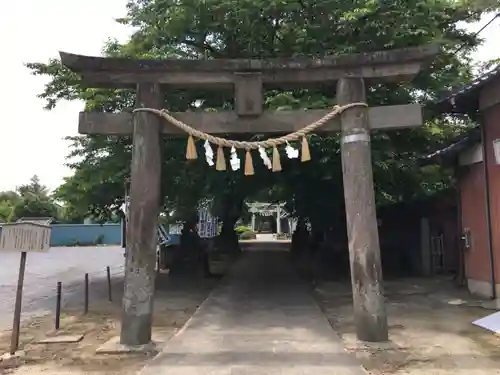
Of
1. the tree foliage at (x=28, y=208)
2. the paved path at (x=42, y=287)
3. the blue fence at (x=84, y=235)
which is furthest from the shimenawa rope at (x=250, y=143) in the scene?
the tree foliage at (x=28, y=208)

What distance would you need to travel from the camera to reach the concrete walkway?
6.69 metres

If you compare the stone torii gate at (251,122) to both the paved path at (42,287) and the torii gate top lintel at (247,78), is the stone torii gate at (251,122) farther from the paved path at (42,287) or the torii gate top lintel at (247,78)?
the paved path at (42,287)

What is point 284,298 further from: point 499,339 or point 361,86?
point 361,86

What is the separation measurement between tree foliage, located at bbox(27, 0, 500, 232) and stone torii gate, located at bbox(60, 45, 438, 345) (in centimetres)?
247

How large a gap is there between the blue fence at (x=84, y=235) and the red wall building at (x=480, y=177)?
46614 millimetres

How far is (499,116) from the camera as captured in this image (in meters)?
11.0

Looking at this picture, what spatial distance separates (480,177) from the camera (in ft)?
40.7

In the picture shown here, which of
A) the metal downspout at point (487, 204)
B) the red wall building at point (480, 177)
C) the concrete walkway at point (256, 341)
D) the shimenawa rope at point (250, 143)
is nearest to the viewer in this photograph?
the concrete walkway at point (256, 341)

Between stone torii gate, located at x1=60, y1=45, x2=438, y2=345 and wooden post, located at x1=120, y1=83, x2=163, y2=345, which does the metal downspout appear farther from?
wooden post, located at x1=120, y1=83, x2=163, y2=345

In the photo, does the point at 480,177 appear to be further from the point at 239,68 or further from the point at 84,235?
the point at 84,235

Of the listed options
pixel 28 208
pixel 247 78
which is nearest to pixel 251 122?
pixel 247 78

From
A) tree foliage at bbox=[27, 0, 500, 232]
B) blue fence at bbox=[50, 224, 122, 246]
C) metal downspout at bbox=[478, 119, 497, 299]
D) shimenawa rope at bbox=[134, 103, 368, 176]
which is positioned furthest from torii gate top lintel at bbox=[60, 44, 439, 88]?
blue fence at bbox=[50, 224, 122, 246]

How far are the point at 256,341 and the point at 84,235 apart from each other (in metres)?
51.2

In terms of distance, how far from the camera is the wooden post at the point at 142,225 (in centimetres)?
782
